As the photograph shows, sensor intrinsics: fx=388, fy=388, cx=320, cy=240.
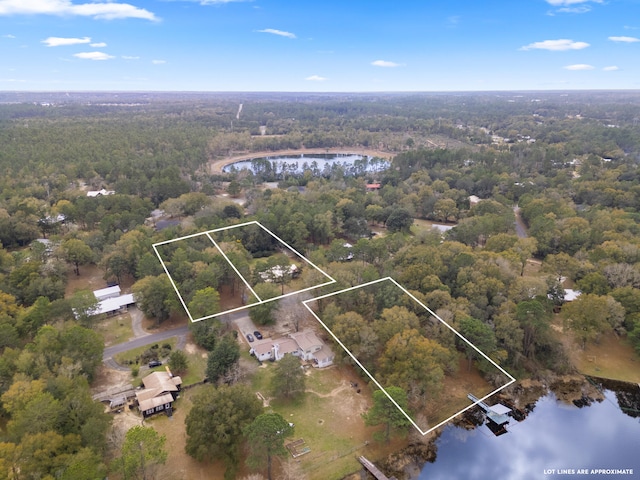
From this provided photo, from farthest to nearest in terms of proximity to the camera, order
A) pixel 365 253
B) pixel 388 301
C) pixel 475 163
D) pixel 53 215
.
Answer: pixel 475 163 < pixel 53 215 < pixel 365 253 < pixel 388 301

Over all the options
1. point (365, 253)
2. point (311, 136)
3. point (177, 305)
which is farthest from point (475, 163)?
point (177, 305)

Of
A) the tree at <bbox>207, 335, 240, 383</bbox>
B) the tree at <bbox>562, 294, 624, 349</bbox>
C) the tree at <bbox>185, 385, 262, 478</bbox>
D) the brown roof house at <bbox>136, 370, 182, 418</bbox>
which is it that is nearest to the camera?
the tree at <bbox>185, 385, 262, 478</bbox>

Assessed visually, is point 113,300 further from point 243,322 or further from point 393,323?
point 393,323

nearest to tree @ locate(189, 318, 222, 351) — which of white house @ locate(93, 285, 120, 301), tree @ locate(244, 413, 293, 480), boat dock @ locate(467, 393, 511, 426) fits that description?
white house @ locate(93, 285, 120, 301)

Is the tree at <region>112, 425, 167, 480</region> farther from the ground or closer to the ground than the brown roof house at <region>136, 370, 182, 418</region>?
farther from the ground

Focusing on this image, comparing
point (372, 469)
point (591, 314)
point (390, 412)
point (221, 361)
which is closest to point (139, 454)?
point (221, 361)

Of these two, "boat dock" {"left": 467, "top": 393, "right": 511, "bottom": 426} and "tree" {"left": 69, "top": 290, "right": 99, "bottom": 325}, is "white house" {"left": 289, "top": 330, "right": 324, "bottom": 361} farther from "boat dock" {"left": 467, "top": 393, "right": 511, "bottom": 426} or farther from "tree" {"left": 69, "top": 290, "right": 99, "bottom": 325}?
"tree" {"left": 69, "top": 290, "right": 99, "bottom": 325}

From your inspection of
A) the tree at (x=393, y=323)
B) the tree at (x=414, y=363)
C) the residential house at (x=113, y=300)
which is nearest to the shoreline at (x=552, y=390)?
the tree at (x=414, y=363)

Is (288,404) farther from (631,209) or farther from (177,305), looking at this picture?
(631,209)
